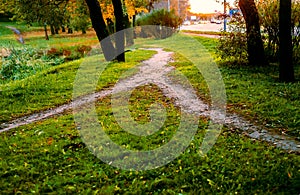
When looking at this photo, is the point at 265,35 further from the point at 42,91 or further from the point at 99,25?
the point at 42,91

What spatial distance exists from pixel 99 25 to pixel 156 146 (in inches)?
380

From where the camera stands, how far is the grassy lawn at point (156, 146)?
12.5ft

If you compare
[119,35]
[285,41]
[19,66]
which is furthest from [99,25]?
[285,41]

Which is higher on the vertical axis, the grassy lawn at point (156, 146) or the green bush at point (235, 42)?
the green bush at point (235, 42)

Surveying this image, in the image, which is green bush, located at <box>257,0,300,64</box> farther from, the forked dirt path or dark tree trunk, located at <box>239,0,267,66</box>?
the forked dirt path

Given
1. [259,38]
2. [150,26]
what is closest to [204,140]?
[259,38]

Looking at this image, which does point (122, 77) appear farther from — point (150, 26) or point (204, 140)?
point (150, 26)

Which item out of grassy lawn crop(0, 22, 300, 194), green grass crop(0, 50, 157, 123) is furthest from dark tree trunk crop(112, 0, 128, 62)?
grassy lawn crop(0, 22, 300, 194)

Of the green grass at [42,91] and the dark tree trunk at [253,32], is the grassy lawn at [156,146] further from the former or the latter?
the dark tree trunk at [253,32]

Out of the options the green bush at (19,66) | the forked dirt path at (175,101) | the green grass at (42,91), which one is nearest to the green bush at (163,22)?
the green bush at (19,66)

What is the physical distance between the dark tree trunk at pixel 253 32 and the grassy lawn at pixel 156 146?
340 centimetres

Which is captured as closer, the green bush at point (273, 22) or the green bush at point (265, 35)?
the green bush at point (273, 22)

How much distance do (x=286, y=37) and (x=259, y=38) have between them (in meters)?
2.66

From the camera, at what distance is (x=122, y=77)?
36.3 feet
